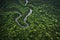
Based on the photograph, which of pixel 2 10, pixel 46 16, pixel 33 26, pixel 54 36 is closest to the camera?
pixel 54 36

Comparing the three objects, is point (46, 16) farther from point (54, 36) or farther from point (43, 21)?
point (54, 36)

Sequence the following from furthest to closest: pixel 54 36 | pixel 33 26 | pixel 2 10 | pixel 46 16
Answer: pixel 2 10 → pixel 46 16 → pixel 33 26 → pixel 54 36

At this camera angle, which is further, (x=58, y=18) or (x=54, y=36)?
(x=58, y=18)

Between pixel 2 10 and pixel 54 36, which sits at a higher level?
pixel 2 10

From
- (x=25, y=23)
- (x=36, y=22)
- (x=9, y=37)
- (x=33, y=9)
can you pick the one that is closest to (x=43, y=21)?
(x=36, y=22)

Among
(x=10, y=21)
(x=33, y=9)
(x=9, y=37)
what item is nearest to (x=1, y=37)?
(x=9, y=37)

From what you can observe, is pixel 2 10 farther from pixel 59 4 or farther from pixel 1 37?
pixel 59 4
